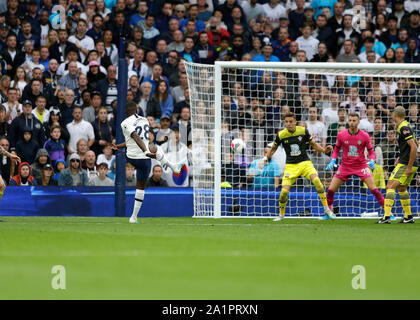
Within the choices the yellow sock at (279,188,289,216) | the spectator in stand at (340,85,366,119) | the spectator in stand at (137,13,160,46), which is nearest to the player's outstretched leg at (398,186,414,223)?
the yellow sock at (279,188,289,216)

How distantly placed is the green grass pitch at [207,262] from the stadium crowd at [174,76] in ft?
17.1

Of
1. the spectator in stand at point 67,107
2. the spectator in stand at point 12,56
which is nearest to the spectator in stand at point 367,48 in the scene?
the spectator in stand at point 67,107

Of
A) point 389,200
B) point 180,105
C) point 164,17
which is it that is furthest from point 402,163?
point 164,17

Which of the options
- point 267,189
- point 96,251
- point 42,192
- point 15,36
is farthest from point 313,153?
point 96,251

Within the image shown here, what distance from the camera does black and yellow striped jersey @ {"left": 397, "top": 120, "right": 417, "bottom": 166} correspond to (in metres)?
14.4

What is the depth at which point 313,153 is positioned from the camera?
18.3 m

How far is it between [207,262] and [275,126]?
10.8 metres

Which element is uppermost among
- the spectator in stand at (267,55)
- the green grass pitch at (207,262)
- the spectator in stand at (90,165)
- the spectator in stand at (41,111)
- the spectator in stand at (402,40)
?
the spectator in stand at (402,40)

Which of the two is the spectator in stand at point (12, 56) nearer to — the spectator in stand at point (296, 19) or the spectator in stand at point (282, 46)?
the spectator in stand at point (282, 46)

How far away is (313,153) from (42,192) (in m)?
5.97

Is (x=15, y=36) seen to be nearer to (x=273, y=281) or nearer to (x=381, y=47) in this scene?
(x=381, y=47)

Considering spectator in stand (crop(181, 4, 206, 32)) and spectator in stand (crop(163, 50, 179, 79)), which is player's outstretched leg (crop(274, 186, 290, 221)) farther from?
spectator in stand (crop(181, 4, 206, 32))

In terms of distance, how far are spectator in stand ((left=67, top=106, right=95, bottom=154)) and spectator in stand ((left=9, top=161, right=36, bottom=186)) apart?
1050 mm

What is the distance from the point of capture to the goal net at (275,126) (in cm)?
1678
